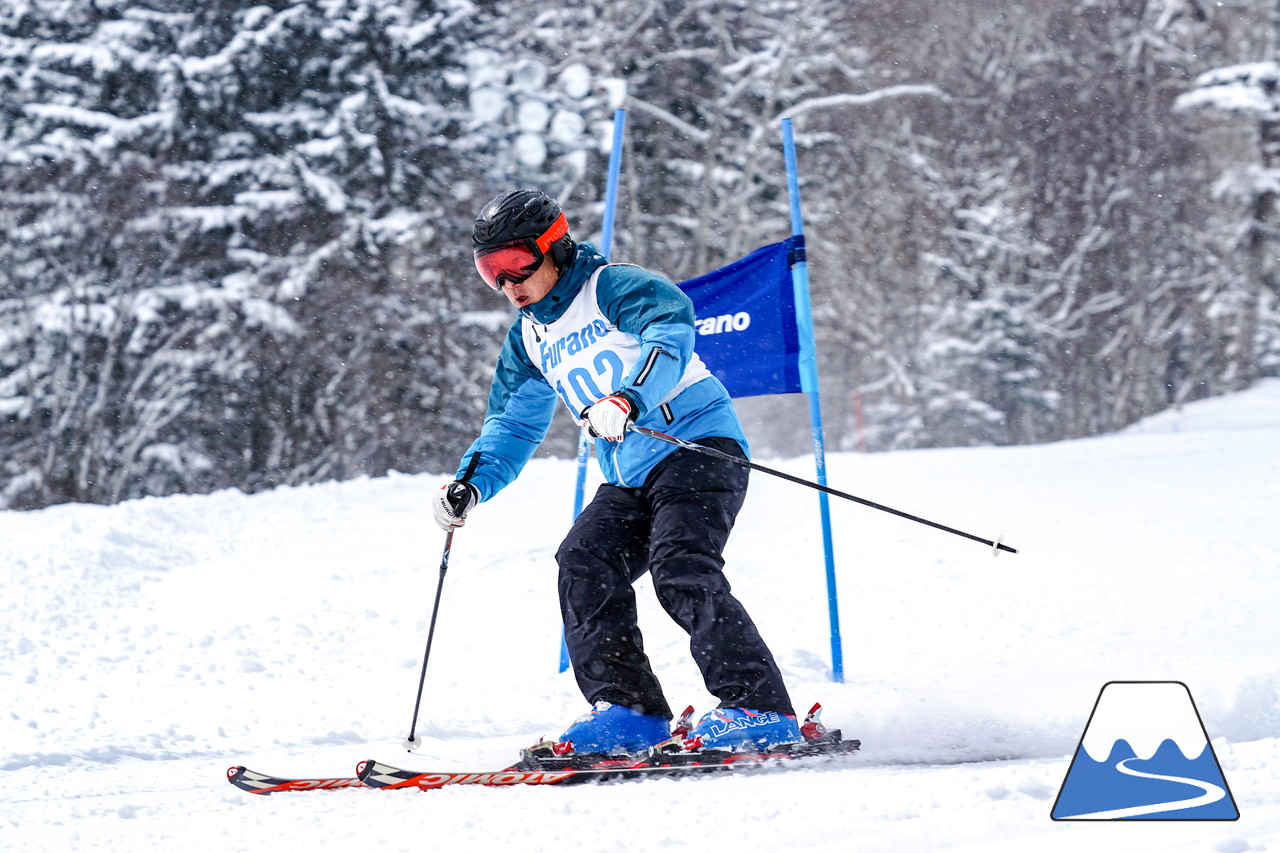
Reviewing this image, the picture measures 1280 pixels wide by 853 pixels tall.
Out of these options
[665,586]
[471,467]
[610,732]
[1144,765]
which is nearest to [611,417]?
[665,586]

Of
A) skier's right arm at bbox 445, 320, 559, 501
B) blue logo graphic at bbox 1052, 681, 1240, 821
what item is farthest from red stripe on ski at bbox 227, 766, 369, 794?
blue logo graphic at bbox 1052, 681, 1240, 821

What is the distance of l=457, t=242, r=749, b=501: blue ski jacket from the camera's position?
320 cm

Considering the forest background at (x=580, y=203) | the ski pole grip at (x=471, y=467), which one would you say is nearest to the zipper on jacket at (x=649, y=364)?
the ski pole grip at (x=471, y=467)

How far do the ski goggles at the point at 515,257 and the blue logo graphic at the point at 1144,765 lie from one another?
72.8 inches

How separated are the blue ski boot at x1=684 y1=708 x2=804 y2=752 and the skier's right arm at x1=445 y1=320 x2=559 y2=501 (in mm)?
1010

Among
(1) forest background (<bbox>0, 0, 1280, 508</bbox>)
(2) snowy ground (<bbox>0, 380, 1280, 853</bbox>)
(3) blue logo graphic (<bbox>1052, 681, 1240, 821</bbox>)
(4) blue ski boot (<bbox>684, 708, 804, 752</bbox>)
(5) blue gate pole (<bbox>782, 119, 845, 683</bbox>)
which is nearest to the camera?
(3) blue logo graphic (<bbox>1052, 681, 1240, 821</bbox>)

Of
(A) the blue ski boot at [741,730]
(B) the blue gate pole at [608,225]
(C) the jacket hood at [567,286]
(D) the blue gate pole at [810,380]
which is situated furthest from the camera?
(B) the blue gate pole at [608,225]

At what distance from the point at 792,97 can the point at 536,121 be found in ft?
16.0

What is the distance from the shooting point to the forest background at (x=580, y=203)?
43.2 feet

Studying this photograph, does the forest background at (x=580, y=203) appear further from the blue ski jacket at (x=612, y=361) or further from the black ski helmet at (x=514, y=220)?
the black ski helmet at (x=514, y=220)

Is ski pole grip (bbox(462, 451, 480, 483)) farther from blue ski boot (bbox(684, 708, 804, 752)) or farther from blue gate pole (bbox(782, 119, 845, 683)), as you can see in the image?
blue gate pole (bbox(782, 119, 845, 683))

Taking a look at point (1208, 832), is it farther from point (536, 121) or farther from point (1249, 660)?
point (536, 121)

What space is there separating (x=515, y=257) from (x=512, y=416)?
0.62m

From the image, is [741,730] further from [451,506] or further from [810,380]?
[810,380]
